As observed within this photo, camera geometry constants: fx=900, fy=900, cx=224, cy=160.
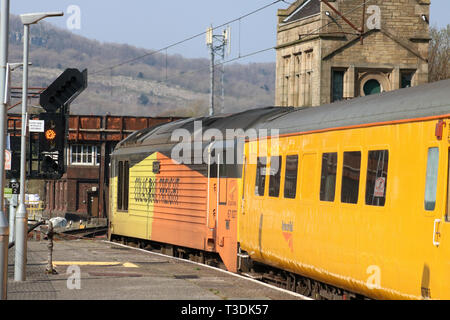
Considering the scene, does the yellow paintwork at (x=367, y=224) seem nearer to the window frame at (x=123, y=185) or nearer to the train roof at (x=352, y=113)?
the train roof at (x=352, y=113)

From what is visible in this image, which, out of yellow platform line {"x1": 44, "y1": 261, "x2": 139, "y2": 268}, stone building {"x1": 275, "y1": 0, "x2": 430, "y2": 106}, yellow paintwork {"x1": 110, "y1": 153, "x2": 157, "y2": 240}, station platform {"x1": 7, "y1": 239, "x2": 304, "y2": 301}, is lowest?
yellow platform line {"x1": 44, "y1": 261, "x2": 139, "y2": 268}

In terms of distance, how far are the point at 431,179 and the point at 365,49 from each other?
48337 mm

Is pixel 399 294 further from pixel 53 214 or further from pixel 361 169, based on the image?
pixel 53 214

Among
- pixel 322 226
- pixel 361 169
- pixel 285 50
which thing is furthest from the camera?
pixel 285 50

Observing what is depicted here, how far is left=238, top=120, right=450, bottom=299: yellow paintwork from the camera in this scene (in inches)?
408

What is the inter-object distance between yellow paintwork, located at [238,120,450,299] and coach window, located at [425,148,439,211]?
76 millimetres

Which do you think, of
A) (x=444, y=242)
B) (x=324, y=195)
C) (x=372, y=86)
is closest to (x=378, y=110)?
(x=324, y=195)

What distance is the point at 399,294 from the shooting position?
10953 mm

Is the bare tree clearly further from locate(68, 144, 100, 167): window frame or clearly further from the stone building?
locate(68, 144, 100, 167): window frame

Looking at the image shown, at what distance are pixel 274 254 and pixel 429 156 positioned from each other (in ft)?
18.3

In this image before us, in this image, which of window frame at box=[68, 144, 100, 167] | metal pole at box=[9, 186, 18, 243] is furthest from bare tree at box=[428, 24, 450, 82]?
metal pole at box=[9, 186, 18, 243]

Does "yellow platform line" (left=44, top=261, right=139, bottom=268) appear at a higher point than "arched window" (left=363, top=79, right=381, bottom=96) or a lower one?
lower

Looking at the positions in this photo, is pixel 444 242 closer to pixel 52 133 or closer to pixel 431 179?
pixel 431 179
